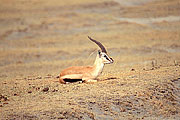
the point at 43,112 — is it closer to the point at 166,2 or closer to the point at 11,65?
the point at 11,65

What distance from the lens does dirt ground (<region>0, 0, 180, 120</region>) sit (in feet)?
32.8

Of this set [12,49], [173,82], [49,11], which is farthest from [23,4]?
[173,82]

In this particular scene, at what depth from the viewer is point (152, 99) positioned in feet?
35.0

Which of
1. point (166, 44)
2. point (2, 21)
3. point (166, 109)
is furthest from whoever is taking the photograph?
point (2, 21)

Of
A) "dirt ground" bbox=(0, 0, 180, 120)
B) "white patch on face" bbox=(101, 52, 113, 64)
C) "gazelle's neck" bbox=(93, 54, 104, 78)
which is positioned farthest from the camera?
"gazelle's neck" bbox=(93, 54, 104, 78)

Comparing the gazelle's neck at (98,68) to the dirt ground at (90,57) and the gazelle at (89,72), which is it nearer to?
the gazelle at (89,72)

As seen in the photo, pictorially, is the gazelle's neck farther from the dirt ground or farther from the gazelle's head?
the dirt ground

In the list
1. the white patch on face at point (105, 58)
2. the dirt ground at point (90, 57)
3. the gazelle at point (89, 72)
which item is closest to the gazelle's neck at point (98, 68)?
the gazelle at point (89, 72)

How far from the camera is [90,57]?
77.7 feet

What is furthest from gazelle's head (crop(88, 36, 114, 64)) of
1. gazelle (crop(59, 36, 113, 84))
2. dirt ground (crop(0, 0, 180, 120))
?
dirt ground (crop(0, 0, 180, 120))

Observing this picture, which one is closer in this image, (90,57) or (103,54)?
(103,54)

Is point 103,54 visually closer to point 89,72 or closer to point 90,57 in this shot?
point 89,72

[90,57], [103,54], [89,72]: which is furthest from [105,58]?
[90,57]

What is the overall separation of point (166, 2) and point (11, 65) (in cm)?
1782
